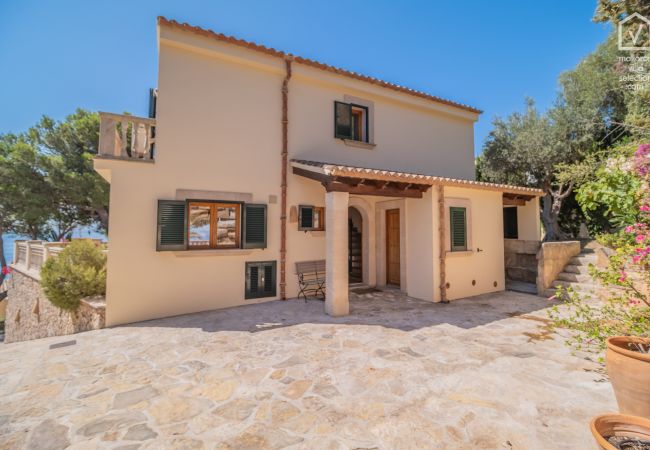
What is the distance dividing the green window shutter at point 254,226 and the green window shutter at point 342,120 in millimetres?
3608

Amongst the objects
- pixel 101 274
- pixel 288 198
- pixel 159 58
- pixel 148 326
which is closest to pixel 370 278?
pixel 288 198

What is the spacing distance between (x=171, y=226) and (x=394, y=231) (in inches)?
265

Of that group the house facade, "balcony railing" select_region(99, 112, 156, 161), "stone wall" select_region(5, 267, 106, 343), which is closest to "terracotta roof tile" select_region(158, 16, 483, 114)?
the house facade

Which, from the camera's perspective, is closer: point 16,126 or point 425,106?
point 425,106

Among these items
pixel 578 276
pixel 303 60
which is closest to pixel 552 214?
pixel 578 276

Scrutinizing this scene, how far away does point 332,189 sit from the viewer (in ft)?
21.2

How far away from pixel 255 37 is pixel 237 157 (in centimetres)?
335

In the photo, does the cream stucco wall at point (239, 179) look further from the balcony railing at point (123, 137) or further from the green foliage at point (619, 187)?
the green foliage at point (619, 187)

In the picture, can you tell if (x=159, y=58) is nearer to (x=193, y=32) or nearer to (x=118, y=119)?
(x=193, y=32)

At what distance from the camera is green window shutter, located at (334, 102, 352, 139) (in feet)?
28.7

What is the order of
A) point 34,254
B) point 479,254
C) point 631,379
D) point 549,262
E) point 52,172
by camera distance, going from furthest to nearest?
point 52,172 → point 34,254 → point 479,254 → point 549,262 → point 631,379

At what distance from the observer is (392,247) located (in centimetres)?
950

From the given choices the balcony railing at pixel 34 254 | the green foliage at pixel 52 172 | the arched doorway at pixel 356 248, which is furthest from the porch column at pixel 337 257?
the green foliage at pixel 52 172

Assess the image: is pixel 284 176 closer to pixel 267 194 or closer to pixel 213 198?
pixel 267 194
